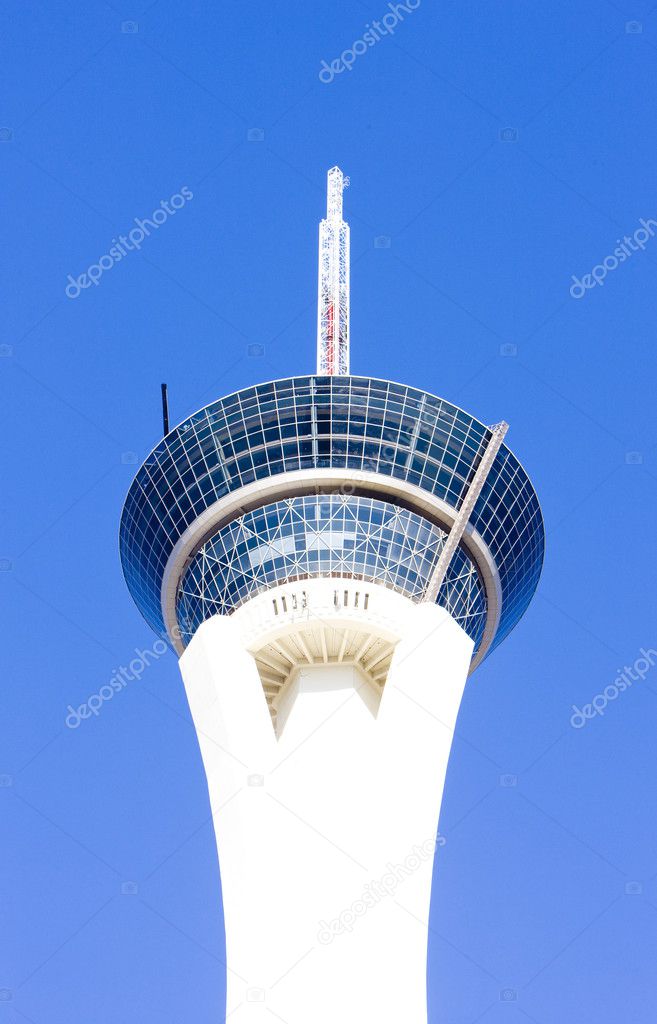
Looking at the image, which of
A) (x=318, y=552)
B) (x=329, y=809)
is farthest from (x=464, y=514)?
(x=329, y=809)

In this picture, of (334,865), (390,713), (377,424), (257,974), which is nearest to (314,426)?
(377,424)

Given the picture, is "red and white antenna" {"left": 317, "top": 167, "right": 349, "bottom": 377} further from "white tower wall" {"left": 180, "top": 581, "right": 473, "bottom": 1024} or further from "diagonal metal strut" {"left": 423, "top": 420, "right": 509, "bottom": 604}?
"white tower wall" {"left": 180, "top": 581, "right": 473, "bottom": 1024}

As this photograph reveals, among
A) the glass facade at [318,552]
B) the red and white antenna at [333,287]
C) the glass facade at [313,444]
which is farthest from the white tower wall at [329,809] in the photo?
the red and white antenna at [333,287]

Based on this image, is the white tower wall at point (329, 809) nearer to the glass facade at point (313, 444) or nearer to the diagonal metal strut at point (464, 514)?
the diagonal metal strut at point (464, 514)

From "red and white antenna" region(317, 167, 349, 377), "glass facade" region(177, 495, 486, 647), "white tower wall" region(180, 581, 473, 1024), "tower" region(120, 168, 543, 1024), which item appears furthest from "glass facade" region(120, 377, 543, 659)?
"white tower wall" region(180, 581, 473, 1024)

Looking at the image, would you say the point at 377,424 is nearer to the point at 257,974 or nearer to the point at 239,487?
the point at 239,487

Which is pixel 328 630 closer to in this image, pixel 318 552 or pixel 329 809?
pixel 318 552
